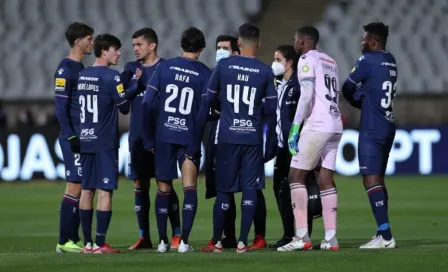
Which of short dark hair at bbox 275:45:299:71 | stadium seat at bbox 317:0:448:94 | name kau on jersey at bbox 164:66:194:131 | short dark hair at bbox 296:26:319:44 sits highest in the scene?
stadium seat at bbox 317:0:448:94

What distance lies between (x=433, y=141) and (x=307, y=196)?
13.1 m

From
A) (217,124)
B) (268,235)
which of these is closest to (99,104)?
(217,124)

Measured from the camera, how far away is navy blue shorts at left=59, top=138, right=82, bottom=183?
457 inches

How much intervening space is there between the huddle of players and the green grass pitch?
49 cm

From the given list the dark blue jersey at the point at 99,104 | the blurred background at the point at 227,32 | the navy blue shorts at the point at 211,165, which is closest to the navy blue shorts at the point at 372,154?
the navy blue shorts at the point at 211,165

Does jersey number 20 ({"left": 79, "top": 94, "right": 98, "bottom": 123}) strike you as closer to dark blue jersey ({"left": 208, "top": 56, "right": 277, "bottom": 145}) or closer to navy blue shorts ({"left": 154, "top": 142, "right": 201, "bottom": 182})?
navy blue shorts ({"left": 154, "top": 142, "right": 201, "bottom": 182})

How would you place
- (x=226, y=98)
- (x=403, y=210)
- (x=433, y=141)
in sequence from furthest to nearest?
(x=433, y=141), (x=403, y=210), (x=226, y=98)

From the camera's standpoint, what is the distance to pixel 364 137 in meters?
11.3

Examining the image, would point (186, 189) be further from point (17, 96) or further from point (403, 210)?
point (17, 96)

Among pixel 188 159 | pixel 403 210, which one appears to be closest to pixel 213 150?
pixel 188 159

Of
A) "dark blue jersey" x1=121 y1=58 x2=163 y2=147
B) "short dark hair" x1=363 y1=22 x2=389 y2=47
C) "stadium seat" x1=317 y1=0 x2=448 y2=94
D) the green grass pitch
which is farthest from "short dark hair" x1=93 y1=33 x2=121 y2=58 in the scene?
"stadium seat" x1=317 y1=0 x2=448 y2=94

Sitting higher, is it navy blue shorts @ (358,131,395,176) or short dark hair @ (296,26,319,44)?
short dark hair @ (296,26,319,44)

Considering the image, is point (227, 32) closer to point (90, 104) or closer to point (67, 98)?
point (67, 98)

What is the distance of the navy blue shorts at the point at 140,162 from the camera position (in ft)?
38.6
